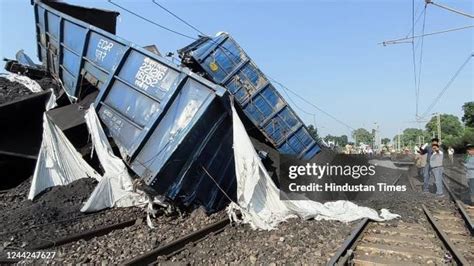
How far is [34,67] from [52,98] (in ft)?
9.20

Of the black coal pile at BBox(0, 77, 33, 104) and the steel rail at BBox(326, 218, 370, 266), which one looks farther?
the black coal pile at BBox(0, 77, 33, 104)

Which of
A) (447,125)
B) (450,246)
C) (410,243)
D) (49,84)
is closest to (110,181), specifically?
(49,84)

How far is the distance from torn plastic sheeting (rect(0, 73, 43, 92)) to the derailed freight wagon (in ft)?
6.37

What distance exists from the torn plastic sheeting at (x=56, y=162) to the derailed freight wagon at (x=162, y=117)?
98cm

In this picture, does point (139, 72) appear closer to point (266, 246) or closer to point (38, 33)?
point (266, 246)

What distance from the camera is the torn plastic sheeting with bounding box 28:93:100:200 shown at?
28.0 ft

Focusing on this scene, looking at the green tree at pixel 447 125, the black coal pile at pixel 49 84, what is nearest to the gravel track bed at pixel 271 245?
the black coal pile at pixel 49 84

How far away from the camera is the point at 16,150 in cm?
966

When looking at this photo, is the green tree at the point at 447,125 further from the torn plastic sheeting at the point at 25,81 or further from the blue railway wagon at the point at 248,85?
the torn plastic sheeting at the point at 25,81

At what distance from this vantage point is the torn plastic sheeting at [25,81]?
35.4 feet

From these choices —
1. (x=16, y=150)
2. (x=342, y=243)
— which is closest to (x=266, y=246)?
(x=342, y=243)

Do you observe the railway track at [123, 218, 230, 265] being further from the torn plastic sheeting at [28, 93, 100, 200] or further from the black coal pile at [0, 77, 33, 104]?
the black coal pile at [0, 77, 33, 104]

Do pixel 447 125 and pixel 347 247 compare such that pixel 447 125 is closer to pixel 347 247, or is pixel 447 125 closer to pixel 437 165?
pixel 437 165

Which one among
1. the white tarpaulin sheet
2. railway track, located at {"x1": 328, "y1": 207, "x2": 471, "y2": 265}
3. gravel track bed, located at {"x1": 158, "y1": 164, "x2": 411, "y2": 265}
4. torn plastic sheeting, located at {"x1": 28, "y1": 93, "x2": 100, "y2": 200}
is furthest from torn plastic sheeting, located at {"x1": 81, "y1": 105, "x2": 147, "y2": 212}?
railway track, located at {"x1": 328, "y1": 207, "x2": 471, "y2": 265}
